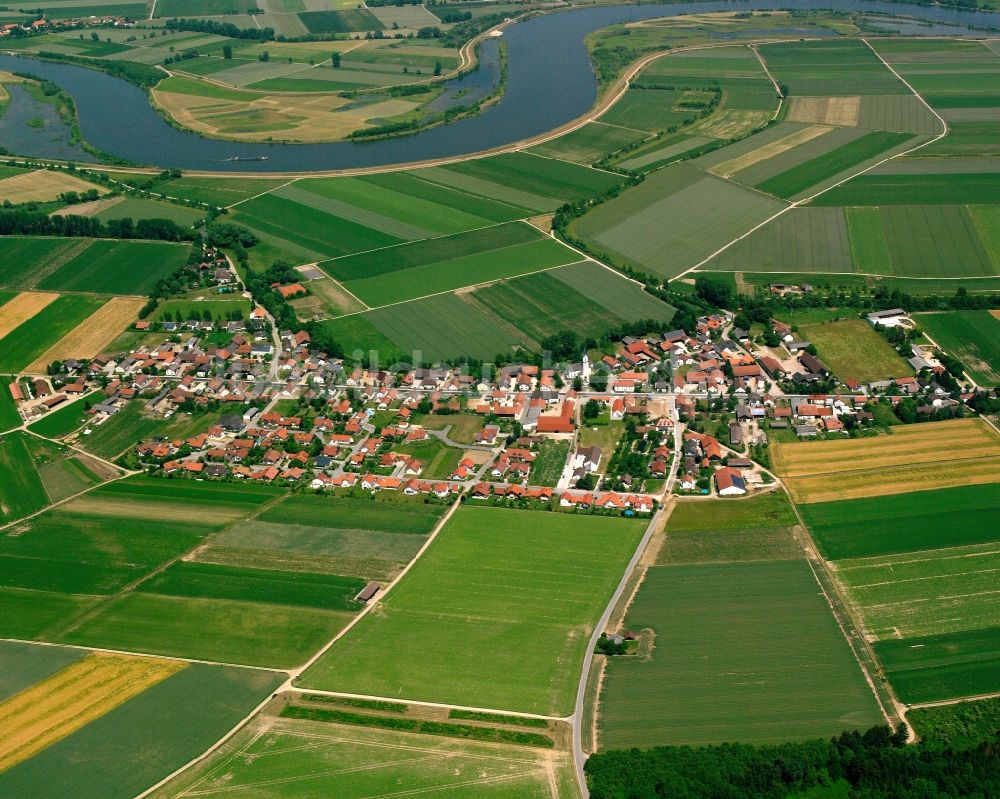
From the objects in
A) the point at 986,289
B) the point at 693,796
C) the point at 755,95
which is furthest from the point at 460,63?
the point at 693,796

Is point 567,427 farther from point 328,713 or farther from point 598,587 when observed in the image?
point 328,713

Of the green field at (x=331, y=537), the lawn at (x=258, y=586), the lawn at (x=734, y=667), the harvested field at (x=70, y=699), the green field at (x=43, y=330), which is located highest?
the green field at (x=43, y=330)

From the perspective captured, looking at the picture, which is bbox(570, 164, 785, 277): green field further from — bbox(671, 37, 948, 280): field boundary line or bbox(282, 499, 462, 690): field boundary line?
bbox(282, 499, 462, 690): field boundary line

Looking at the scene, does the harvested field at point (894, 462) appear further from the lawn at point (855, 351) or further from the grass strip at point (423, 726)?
the grass strip at point (423, 726)

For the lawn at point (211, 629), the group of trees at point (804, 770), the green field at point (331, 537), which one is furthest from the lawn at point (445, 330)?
the group of trees at point (804, 770)

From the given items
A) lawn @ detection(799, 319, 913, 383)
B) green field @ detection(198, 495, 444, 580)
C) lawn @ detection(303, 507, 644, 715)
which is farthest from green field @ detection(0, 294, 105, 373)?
lawn @ detection(799, 319, 913, 383)

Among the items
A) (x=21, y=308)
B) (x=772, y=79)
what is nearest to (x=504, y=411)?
(x=21, y=308)
